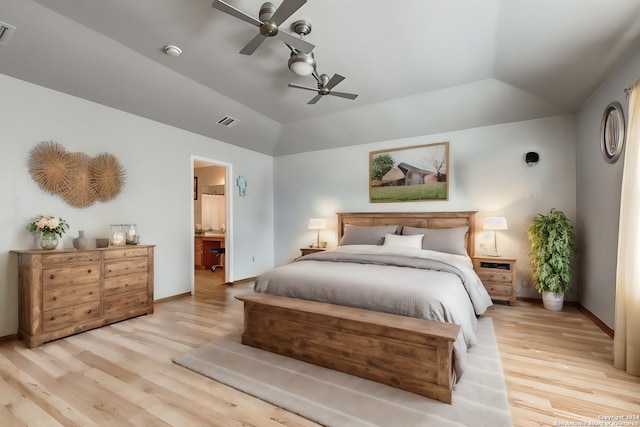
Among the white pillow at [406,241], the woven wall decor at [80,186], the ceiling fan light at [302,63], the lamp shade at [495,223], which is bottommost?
the white pillow at [406,241]

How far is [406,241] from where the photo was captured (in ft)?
13.5

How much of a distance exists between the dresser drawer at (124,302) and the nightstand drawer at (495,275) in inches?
174

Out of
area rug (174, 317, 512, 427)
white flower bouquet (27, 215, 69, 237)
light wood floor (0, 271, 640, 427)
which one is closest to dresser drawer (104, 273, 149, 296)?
light wood floor (0, 271, 640, 427)

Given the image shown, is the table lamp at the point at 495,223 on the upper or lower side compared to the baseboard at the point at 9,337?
upper

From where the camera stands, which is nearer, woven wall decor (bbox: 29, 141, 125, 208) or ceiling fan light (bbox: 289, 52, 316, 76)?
ceiling fan light (bbox: 289, 52, 316, 76)

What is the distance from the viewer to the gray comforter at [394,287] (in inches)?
85.8

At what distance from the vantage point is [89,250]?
316cm

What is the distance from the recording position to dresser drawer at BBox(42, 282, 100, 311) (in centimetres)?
284

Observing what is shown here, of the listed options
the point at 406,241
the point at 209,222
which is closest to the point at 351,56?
the point at 406,241

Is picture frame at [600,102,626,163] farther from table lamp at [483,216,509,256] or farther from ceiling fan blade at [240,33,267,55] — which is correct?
ceiling fan blade at [240,33,267,55]

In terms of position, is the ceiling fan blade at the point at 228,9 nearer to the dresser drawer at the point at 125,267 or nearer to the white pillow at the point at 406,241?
the dresser drawer at the point at 125,267

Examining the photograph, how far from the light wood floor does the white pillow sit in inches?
51.3

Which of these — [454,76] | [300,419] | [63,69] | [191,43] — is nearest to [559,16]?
[454,76]

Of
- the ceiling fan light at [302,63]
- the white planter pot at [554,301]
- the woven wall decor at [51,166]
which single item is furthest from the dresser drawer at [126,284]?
the white planter pot at [554,301]
